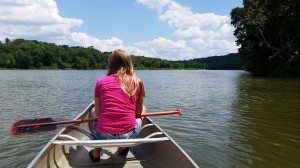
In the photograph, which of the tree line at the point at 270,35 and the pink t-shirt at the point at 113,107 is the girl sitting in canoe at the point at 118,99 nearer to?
the pink t-shirt at the point at 113,107

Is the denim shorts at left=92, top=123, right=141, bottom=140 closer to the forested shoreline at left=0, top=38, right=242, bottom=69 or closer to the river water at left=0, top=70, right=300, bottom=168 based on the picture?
the river water at left=0, top=70, right=300, bottom=168

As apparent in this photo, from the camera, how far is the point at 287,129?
528 inches

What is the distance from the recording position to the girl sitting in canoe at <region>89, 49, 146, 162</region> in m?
A: 6.54

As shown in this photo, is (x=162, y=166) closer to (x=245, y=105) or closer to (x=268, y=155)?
(x=268, y=155)

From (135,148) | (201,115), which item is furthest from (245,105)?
(135,148)

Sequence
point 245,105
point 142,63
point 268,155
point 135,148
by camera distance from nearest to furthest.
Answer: point 135,148, point 268,155, point 245,105, point 142,63

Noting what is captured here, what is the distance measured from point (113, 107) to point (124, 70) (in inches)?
24.7

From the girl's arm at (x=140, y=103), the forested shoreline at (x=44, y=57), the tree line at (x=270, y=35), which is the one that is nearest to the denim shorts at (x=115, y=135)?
the girl's arm at (x=140, y=103)

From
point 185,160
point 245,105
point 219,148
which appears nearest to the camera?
point 185,160

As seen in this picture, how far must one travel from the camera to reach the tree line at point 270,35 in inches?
1854

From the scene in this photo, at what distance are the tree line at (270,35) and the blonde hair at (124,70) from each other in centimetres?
3739

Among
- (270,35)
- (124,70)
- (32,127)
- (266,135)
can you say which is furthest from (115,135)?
(270,35)

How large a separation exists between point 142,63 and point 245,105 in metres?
162

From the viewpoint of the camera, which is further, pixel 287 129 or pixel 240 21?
pixel 240 21
